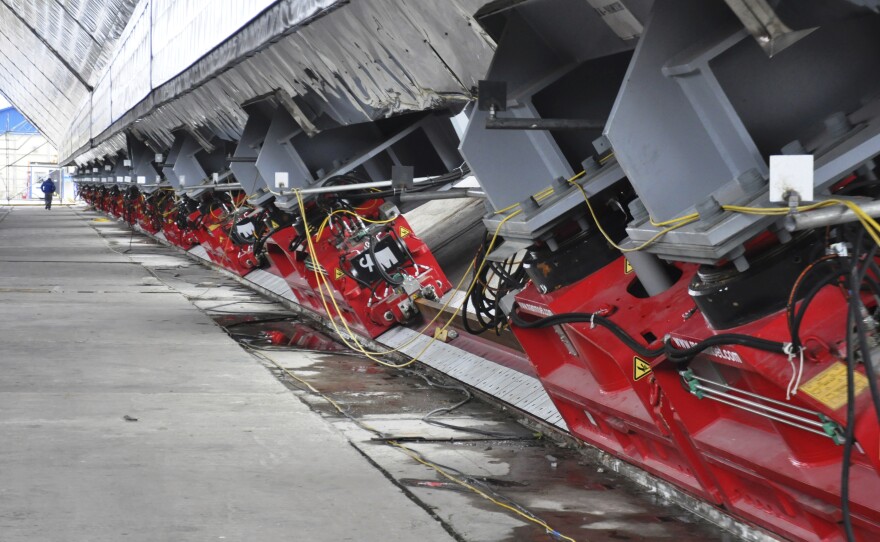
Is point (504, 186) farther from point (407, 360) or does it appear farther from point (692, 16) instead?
point (407, 360)

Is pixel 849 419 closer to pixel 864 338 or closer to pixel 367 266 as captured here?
pixel 864 338

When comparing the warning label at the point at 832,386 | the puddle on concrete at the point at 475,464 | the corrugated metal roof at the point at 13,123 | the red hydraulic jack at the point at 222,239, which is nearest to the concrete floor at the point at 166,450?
the puddle on concrete at the point at 475,464

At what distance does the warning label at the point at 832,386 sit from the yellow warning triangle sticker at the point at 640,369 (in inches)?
50.8

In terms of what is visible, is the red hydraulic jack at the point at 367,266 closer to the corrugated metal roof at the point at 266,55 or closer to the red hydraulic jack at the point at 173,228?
the corrugated metal roof at the point at 266,55

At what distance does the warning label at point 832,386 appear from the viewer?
3.61 metres

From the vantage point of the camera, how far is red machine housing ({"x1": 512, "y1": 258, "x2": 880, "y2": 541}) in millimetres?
3766

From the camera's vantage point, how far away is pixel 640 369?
4.95m

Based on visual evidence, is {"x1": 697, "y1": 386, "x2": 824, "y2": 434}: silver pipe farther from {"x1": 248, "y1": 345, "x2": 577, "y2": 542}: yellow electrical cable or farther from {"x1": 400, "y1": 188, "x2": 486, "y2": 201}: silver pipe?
{"x1": 400, "y1": 188, "x2": 486, "y2": 201}: silver pipe

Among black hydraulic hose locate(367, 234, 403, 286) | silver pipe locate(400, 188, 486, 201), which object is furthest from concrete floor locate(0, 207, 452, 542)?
silver pipe locate(400, 188, 486, 201)

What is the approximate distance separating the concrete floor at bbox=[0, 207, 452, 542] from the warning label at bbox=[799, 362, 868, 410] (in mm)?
1678

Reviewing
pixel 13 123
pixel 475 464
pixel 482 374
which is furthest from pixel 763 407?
pixel 13 123

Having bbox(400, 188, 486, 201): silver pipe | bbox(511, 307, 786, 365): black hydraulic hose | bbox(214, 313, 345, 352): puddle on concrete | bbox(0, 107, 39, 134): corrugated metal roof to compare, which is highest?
bbox(0, 107, 39, 134): corrugated metal roof

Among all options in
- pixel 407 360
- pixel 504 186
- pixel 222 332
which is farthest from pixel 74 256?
pixel 504 186

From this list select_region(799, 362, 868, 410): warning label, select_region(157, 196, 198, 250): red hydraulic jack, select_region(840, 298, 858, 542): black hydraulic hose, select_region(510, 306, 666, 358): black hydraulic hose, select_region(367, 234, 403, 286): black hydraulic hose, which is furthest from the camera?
select_region(157, 196, 198, 250): red hydraulic jack
